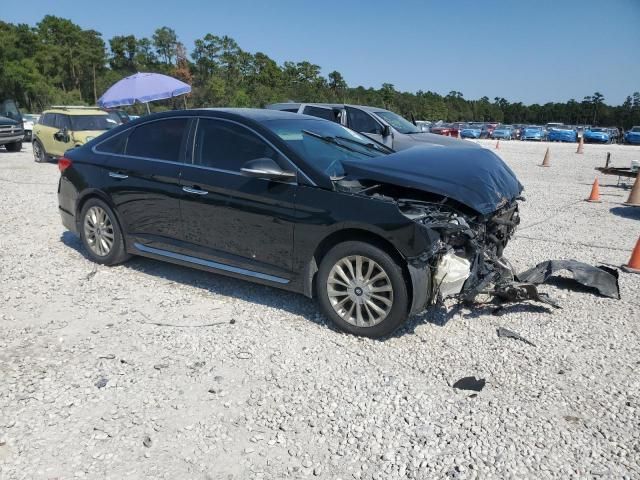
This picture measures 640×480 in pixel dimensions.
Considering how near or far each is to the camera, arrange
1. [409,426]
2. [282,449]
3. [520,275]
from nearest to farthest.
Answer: [282,449], [409,426], [520,275]

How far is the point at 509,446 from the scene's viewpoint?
9.29 ft

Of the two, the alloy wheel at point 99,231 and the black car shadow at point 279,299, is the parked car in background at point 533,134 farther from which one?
the alloy wheel at point 99,231

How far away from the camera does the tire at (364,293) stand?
3855 millimetres

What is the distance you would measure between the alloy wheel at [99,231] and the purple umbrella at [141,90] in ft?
39.0

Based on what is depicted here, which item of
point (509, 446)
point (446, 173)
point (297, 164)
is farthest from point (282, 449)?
point (446, 173)

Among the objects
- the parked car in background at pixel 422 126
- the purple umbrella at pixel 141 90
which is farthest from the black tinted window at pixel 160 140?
the purple umbrella at pixel 141 90

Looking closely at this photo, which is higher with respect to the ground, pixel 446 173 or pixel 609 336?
pixel 446 173

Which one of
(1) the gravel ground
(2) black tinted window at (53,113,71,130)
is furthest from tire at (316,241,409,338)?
(2) black tinted window at (53,113,71,130)

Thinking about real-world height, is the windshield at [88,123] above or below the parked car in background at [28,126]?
above

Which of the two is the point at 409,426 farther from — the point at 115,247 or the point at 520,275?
the point at 115,247

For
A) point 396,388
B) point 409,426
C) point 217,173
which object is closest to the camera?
point 409,426

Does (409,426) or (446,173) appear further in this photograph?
(446,173)

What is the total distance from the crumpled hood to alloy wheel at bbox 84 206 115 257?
286 centimetres

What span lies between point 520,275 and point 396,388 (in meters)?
2.49
